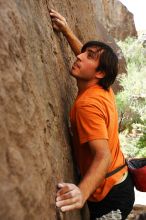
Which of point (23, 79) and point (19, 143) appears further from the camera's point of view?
point (23, 79)

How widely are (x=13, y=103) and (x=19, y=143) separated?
0.19m

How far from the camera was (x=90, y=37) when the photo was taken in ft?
16.7

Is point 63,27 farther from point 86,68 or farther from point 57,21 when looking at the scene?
point 86,68

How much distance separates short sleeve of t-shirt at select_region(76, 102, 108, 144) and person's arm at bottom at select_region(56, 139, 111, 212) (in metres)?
0.05

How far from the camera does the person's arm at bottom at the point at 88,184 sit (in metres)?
1.95

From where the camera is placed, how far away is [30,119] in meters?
1.79

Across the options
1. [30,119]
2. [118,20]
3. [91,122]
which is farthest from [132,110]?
[30,119]

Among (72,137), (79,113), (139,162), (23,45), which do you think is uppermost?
(23,45)

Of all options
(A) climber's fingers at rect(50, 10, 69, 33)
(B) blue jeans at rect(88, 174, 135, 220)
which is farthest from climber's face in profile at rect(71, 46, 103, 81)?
(B) blue jeans at rect(88, 174, 135, 220)

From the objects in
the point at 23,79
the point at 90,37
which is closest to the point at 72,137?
the point at 23,79

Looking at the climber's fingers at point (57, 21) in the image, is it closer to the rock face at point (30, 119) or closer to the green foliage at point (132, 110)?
the rock face at point (30, 119)

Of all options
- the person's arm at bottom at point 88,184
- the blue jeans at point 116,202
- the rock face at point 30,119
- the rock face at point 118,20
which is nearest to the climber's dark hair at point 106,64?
the rock face at point 30,119

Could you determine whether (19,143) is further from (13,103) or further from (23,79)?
(23,79)

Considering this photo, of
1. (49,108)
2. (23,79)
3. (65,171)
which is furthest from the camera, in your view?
(65,171)
